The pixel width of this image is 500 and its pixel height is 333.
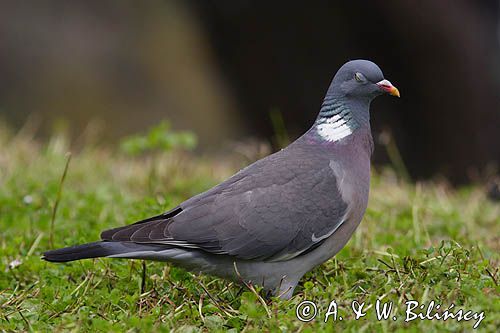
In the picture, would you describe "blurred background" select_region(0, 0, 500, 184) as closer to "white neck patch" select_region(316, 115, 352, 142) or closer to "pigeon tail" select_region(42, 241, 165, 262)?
"white neck patch" select_region(316, 115, 352, 142)

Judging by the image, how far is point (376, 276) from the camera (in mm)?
3768

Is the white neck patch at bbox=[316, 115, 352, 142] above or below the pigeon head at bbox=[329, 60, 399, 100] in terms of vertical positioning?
below

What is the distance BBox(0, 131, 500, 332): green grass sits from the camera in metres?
3.21

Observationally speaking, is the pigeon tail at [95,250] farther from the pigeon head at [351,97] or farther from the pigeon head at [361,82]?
the pigeon head at [361,82]

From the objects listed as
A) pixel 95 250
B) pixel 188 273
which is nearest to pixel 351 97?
pixel 188 273

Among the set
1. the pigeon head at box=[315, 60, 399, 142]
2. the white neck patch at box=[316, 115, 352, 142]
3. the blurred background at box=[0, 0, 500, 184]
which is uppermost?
the pigeon head at box=[315, 60, 399, 142]

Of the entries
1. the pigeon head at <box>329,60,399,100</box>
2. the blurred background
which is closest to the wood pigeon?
the pigeon head at <box>329,60,399,100</box>

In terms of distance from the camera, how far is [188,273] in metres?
3.94

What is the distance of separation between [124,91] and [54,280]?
265 inches

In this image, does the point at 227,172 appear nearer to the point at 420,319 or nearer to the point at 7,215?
the point at 7,215

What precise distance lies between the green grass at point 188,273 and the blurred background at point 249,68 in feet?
8.52

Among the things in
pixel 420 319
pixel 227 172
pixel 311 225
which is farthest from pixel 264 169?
pixel 227 172

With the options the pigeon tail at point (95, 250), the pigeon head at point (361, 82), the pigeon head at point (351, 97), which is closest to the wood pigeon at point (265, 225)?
the pigeon tail at point (95, 250)

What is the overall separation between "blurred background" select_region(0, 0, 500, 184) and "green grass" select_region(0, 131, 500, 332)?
8.52 ft
